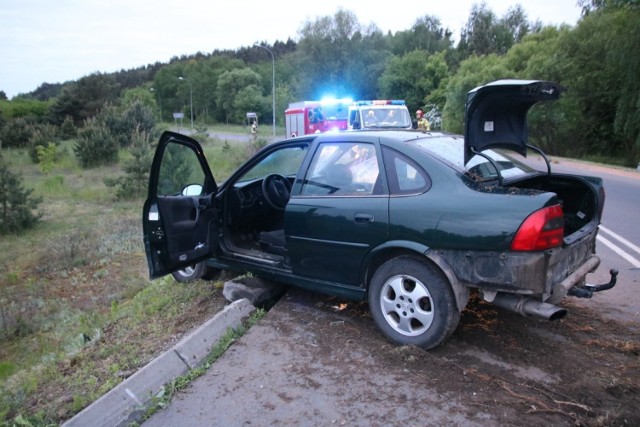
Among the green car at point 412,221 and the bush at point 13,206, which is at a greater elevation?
the green car at point 412,221

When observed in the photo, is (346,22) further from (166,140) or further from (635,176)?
(166,140)

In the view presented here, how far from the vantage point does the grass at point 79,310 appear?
12.6ft

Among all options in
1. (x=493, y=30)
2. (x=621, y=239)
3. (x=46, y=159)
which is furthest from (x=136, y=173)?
(x=493, y=30)

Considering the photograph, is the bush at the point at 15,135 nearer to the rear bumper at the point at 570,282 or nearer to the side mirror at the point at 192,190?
the side mirror at the point at 192,190

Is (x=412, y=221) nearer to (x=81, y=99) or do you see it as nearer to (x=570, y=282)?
(x=570, y=282)

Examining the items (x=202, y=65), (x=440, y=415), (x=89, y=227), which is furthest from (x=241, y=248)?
(x=202, y=65)

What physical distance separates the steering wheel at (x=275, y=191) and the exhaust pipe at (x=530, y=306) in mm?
2528

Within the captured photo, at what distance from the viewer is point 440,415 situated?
9.42 feet

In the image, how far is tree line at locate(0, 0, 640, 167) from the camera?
86.5 feet

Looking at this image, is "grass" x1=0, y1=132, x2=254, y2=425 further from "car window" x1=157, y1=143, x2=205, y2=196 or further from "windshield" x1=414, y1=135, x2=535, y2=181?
"windshield" x1=414, y1=135, x2=535, y2=181

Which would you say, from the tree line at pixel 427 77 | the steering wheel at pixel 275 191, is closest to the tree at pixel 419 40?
the tree line at pixel 427 77

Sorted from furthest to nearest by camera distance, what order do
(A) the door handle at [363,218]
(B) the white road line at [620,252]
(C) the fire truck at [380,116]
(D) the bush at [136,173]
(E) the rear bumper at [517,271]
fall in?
1. (C) the fire truck at [380,116]
2. (D) the bush at [136,173]
3. (B) the white road line at [620,252]
4. (A) the door handle at [363,218]
5. (E) the rear bumper at [517,271]

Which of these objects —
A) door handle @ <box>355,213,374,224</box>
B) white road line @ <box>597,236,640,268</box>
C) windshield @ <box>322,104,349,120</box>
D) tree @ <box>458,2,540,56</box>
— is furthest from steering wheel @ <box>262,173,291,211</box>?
tree @ <box>458,2,540,56</box>

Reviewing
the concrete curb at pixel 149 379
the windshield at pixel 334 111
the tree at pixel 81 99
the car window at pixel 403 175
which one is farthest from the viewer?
the tree at pixel 81 99
